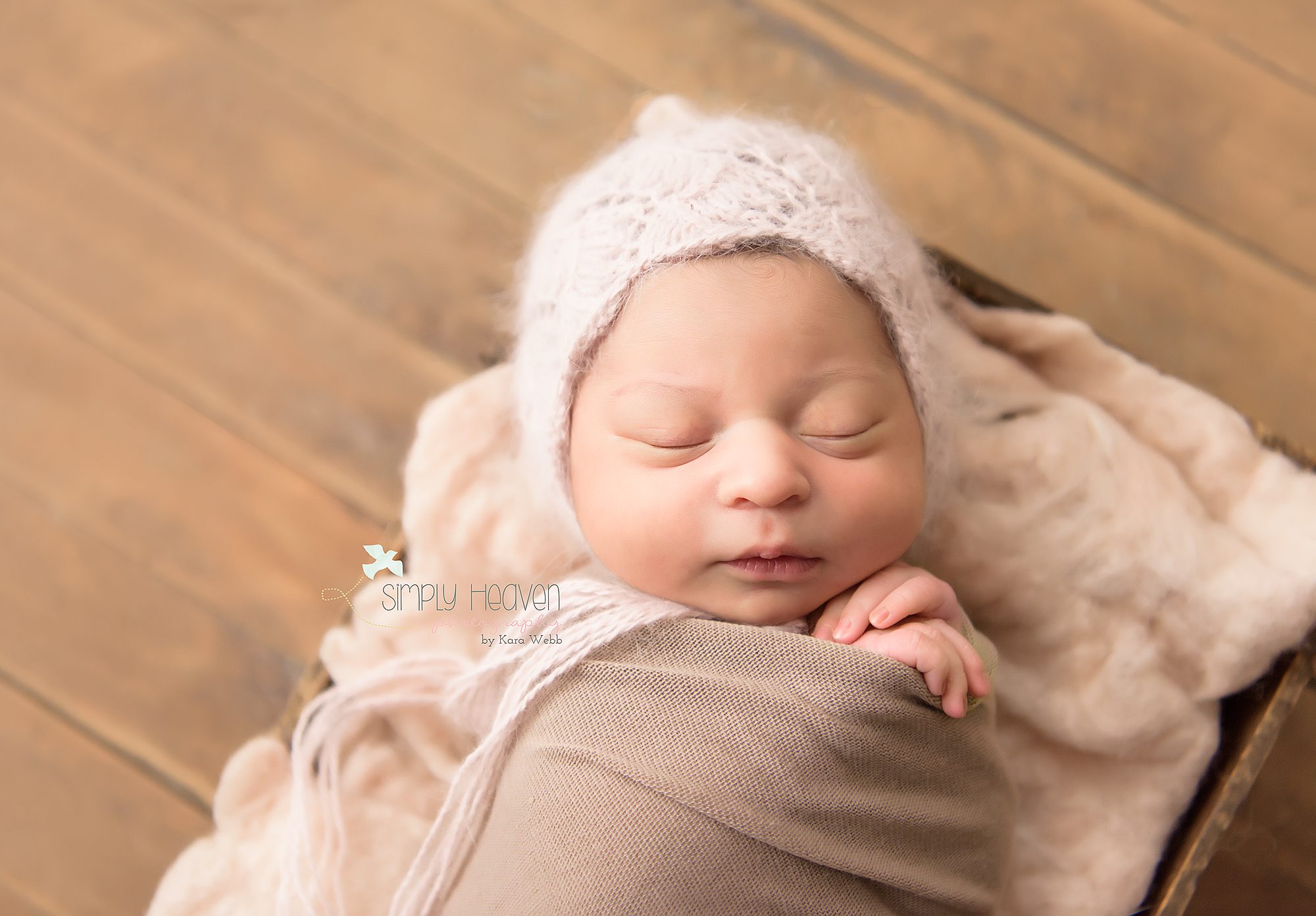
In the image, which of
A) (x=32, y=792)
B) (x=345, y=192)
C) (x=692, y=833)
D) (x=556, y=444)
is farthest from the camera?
(x=345, y=192)

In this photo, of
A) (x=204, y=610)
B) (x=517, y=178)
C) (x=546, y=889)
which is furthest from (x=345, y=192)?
(x=546, y=889)

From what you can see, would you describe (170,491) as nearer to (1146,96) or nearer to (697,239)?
(697,239)

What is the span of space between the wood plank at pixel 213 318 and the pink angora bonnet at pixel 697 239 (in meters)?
0.40

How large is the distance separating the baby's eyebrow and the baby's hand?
0.21 meters

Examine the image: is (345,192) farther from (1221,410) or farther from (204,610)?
(1221,410)

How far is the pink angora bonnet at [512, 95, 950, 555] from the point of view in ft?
3.30

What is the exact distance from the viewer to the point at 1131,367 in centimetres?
129

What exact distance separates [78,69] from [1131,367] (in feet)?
5.25

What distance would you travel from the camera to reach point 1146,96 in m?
1.58

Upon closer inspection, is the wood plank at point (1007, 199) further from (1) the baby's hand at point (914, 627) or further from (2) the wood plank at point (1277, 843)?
(1) the baby's hand at point (914, 627)

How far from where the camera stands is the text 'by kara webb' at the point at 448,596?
1215 millimetres

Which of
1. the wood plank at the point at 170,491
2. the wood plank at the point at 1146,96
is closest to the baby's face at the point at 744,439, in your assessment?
the wood plank at the point at 170,491

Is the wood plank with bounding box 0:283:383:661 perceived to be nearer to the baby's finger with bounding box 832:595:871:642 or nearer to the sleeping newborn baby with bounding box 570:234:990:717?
the sleeping newborn baby with bounding box 570:234:990:717

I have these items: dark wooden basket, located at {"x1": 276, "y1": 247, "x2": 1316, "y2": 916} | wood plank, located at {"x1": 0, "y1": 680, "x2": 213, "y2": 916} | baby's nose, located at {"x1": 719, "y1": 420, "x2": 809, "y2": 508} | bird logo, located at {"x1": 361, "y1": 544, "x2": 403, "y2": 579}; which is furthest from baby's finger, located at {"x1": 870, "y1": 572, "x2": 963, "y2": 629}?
wood plank, located at {"x1": 0, "y1": 680, "x2": 213, "y2": 916}
